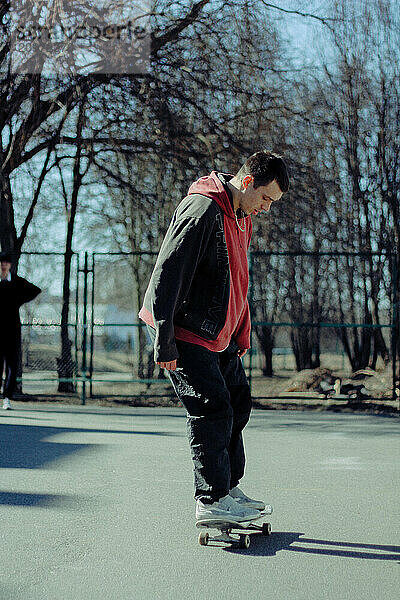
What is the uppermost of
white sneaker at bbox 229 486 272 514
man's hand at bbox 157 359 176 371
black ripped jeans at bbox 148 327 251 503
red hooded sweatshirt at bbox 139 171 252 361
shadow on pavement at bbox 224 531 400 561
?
red hooded sweatshirt at bbox 139 171 252 361

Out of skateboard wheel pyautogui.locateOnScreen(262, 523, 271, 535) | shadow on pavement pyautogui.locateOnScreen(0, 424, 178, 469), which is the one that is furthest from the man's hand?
shadow on pavement pyautogui.locateOnScreen(0, 424, 178, 469)

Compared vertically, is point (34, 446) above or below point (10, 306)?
below

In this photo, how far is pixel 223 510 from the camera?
3.89m

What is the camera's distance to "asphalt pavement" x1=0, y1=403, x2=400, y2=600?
327 cm

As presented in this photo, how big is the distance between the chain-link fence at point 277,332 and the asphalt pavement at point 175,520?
18.6ft

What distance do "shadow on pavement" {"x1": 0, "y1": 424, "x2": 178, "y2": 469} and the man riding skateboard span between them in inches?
99.4

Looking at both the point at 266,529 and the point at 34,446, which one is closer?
the point at 266,529

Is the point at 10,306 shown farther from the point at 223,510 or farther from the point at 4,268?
the point at 223,510

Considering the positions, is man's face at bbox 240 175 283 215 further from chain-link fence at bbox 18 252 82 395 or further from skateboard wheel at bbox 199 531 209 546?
chain-link fence at bbox 18 252 82 395

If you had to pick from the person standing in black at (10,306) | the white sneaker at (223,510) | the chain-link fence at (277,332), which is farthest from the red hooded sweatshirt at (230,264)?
the chain-link fence at (277,332)

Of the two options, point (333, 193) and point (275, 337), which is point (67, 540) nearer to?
point (333, 193)

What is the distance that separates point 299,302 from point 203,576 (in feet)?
49.7

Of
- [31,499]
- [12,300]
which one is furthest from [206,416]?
[12,300]

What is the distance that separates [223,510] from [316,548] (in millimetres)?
470
